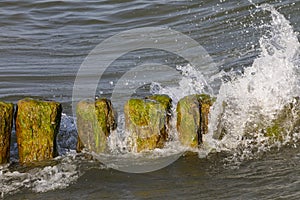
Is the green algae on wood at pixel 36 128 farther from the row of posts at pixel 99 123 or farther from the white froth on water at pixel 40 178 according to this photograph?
the white froth on water at pixel 40 178

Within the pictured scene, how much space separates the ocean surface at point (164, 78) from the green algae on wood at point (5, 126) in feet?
0.50

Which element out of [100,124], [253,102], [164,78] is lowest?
[100,124]

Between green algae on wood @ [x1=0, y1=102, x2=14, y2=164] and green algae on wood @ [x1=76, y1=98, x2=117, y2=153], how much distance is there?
0.64m

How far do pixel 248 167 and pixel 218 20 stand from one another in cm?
687

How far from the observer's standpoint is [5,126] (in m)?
6.20

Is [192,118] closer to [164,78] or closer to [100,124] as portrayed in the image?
[100,124]

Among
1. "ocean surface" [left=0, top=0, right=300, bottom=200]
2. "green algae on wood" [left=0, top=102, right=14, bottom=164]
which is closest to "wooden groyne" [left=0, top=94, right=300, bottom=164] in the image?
"green algae on wood" [left=0, top=102, right=14, bottom=164]

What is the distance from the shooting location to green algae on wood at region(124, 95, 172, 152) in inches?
256

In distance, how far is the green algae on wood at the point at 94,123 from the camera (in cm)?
641

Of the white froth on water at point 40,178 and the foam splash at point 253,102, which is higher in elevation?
the foam splash at point 253,102

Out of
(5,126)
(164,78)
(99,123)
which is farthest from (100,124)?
(164,78)

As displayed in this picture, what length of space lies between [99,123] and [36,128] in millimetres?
600

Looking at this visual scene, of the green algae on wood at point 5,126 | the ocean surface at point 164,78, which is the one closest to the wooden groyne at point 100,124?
the green algae on wood at point 5,126

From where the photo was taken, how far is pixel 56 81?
968 cm
